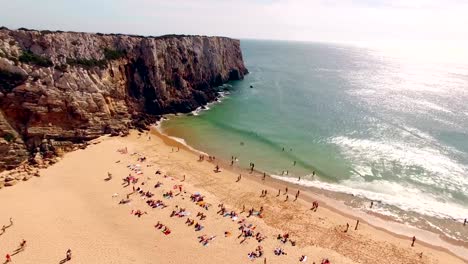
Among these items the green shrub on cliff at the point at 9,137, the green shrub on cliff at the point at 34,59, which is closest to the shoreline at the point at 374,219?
the green shrub on cliff at the point at 9,137

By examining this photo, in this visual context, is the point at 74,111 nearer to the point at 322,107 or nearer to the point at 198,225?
the point at 198,225

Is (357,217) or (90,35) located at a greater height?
(90,35)

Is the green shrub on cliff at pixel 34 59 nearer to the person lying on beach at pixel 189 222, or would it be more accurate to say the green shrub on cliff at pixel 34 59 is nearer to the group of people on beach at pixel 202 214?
the group of people on beach at pixel 202 214

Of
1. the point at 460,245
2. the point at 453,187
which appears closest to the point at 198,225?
the point at 460,245

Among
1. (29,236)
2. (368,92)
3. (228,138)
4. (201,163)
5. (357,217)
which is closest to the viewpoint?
(29,236)

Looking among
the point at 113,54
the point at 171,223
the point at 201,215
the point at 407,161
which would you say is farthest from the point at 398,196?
the point at 113,54

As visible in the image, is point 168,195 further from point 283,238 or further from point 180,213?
point 283,238
